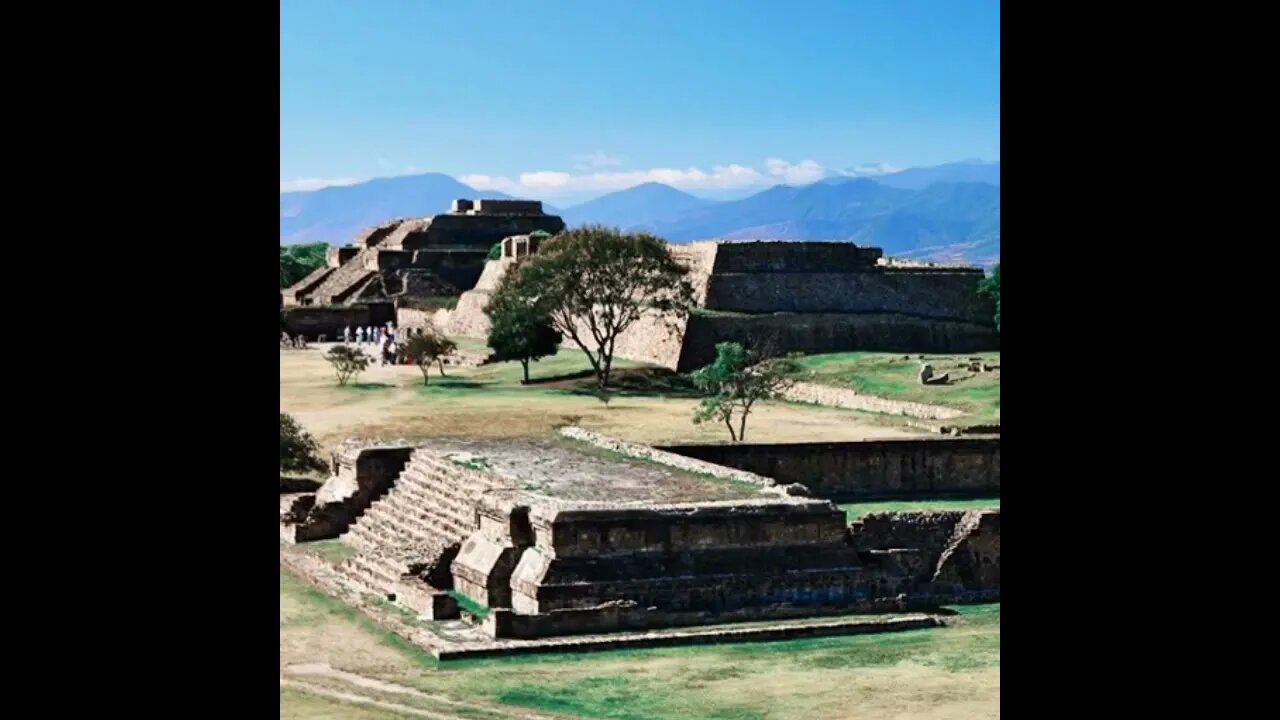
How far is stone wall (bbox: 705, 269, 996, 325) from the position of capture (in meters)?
46.1

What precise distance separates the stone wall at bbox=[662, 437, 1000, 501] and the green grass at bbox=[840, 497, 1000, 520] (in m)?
0.27

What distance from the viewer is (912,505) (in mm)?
24109

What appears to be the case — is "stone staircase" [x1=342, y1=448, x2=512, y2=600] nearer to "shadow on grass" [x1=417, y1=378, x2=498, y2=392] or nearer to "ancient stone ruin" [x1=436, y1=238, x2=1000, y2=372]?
"shadow on grass" [x1=417, y1=378, x2=498, y2=392]

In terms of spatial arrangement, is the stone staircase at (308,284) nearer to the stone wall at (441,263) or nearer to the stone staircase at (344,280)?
the stone staircase at (344,280)

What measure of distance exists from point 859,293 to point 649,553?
29.2 metres

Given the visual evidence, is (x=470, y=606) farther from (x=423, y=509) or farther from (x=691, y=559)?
(x=423, y=509)

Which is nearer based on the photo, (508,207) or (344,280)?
(344,280)

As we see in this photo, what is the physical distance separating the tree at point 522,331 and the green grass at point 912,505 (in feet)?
57.3

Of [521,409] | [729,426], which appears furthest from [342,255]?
[729,426]

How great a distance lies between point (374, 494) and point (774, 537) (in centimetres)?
692

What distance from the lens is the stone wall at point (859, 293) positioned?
4612cm
